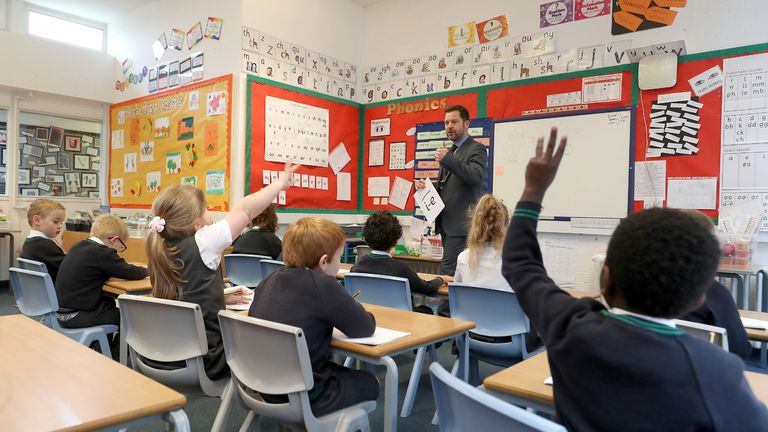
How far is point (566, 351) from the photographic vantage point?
0.92 meters

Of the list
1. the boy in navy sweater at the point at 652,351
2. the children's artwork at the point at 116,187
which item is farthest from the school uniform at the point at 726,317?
the children's artwork at the point at 116,187

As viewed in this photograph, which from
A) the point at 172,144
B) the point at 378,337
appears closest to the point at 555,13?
the point at 172,144

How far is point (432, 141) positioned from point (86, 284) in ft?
12.5

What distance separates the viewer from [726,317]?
5.47 ft

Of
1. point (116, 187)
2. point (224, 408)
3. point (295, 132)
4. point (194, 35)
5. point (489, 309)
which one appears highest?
point (194, 35)

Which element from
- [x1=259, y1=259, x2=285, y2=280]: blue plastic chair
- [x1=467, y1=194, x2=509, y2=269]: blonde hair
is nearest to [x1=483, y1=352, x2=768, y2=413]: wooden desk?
[x1=467, y1=194, x2=509, y2=269]: blonde hair

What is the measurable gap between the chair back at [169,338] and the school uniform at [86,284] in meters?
1.05

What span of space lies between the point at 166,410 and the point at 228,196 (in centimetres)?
430

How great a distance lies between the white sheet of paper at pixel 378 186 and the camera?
20.5 feet

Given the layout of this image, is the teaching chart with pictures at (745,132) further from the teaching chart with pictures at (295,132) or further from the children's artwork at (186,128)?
the children's artwork at (186,128)

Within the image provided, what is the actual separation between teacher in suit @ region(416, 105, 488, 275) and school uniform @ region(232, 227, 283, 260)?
1.26 m

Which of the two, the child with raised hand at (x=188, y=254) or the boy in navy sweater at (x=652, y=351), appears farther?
the child with raised hand at (x=188, y=254)

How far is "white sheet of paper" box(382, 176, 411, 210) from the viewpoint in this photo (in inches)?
239

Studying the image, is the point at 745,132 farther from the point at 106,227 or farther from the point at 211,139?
the point at 211,139
